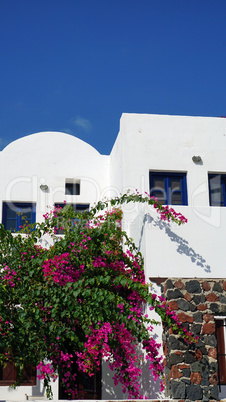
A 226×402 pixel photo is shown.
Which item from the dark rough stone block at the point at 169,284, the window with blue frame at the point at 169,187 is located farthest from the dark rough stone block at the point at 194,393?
the window with blue frame at the point at 169,187

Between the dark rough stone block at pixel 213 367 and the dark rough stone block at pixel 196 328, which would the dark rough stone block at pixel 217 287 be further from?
the dark rough stone block at pixel 213 367

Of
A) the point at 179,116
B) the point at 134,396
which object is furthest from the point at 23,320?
the point at 179,116

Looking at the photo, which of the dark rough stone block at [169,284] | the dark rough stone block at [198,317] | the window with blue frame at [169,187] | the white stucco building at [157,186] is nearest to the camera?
the dark rough stone block at [198,317]

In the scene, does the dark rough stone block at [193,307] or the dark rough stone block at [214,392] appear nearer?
the dark rough stone block at [214,392]

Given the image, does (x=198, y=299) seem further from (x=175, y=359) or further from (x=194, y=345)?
(x=175, y=359)

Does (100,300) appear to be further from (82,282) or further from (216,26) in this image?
(216,26)

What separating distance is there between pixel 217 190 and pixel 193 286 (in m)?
4.02

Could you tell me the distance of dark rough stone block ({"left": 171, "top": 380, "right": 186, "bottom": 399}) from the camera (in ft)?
27.8

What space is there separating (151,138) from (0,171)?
4.46 m

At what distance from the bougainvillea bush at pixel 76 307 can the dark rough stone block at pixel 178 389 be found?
41cm

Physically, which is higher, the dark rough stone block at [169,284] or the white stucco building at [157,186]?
the white stucco building at [157,186]

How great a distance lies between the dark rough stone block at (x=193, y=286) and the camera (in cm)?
905

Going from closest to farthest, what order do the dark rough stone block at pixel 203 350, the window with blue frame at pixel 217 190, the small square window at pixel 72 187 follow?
the dark rough stone block at pixel 203 350 → the window with blue frame at pixel 217 190 → the small square window at pixel 72 187

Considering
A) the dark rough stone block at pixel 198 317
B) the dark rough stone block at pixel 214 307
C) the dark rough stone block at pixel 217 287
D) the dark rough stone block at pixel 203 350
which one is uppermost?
the dark rough stone block at pixel 217 287
